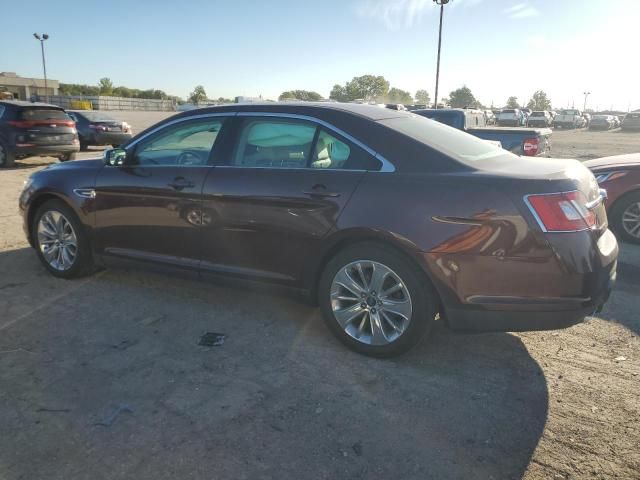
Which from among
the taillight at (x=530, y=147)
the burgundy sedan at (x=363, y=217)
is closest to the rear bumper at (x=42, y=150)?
the burgundy sedan at (x=363, y=217)

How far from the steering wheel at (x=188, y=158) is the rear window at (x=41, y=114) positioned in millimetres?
10043

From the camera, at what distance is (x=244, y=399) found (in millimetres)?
2920

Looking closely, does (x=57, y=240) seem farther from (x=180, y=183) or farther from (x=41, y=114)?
(x=41, y=114)

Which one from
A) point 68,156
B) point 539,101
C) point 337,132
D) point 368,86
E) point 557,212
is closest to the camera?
point 557,212

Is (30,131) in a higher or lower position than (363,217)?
higher

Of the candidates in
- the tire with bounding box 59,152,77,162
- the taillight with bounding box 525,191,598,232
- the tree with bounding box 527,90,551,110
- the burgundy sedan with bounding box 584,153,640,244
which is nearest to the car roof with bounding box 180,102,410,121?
the taillight with bounding box 525,191,598,232

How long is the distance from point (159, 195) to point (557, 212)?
294 cm

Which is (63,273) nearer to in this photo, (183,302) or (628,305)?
(183,302)

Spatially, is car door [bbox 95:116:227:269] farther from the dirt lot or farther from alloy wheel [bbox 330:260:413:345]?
alloy wheel [bbox 330:260:413:345]

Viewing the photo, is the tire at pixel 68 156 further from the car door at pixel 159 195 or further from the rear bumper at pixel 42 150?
the car door at pixel 159 195

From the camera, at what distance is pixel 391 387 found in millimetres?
3062

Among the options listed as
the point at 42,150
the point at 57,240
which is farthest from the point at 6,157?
the point at 57,240

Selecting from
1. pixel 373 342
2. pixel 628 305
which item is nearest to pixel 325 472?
pixel 373 342

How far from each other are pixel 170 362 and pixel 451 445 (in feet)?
6.01
